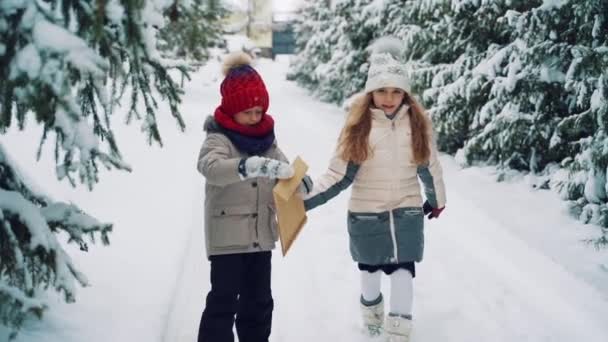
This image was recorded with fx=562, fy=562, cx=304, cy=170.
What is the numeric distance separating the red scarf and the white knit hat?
780 millimetres

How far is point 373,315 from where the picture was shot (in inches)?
150

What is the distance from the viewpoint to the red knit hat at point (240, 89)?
3.01m

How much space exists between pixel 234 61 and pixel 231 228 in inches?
36.5

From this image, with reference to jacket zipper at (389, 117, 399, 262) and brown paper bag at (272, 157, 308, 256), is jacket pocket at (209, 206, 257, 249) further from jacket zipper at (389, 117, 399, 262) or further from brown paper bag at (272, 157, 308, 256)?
jacket zipper at (389, 117, 399, 262)

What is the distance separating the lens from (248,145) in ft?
10.1

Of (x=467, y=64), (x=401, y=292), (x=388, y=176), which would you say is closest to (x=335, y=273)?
(x=401, y=292)

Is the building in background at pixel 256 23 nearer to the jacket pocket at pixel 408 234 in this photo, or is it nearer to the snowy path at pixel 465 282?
the snowy path at pixel 465 282

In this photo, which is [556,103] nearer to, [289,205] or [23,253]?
[289,205]

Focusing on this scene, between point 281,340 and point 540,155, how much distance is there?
19.2ft

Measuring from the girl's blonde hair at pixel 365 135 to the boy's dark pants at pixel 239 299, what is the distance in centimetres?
83

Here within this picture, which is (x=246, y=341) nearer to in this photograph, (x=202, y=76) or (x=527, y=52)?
(x=527, y=52)

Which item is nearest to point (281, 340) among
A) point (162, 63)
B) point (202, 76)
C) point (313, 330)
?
point (313, 330)

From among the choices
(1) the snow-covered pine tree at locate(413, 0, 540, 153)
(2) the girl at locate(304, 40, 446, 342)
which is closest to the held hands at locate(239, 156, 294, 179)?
(2) the girl at locate(304, 40, 446, 342)

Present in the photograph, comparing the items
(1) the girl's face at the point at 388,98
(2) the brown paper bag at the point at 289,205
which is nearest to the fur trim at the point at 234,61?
(2) the brown paper bag at the point at 289,205
